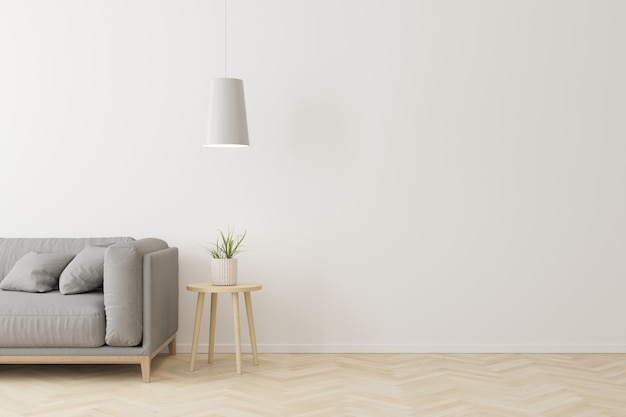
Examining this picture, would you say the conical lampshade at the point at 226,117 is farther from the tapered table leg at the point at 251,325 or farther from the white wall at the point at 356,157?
the tapered table leg at the point at 251,325

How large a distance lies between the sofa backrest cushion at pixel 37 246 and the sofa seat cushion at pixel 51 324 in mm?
710

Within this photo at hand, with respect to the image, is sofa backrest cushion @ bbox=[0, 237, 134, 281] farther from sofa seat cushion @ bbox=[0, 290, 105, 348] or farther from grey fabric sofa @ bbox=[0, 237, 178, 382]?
sofa seat cushion @ bbox=[0, 290, 105, 348]

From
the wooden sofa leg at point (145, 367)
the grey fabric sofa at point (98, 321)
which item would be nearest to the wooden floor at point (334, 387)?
the wooden sofa leg at point (145, 367)

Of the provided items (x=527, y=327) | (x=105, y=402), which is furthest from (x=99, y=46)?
(x=527, y=327)

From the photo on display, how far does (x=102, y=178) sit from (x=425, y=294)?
2357 mm

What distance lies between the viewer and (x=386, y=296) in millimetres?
5445

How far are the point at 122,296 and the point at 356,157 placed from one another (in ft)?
6.20

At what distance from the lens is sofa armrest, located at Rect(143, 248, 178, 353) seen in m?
4.49

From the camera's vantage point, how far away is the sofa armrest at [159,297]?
14.7ft

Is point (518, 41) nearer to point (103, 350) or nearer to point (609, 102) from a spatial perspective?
point (609, 102)

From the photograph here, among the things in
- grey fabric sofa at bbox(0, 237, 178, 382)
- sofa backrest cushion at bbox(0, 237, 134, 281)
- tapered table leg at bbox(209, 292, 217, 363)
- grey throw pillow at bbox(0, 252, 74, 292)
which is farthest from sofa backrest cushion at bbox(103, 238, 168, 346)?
sofa backrest cushion at bbox(0, 237, 134, 281)

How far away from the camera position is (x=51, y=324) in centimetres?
443

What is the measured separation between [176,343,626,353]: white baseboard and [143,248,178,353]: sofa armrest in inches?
15.9

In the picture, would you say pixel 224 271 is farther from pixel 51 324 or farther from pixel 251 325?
pixel 51 324
